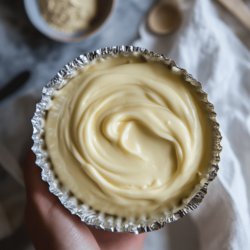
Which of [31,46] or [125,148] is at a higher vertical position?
[125,148]

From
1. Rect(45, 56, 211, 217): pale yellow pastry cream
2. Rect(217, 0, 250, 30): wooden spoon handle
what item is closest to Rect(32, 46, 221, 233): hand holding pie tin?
Rect(45, 56, 211, 217): pale yellow pastry cream

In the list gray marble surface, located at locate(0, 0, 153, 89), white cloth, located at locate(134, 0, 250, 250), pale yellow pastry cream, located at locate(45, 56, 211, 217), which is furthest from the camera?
gray marble surface, located at locate(0, 0, 153, 89)

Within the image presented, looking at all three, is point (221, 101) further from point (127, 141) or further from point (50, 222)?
point (50, 222)

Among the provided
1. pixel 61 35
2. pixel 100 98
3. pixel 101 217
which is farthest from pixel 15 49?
pixel 101 217

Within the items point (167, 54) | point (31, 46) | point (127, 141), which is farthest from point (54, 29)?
point (127, 141)

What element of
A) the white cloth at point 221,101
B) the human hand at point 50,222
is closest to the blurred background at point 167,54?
the white cloth at point 221,101

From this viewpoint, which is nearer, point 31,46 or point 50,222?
point 50,222

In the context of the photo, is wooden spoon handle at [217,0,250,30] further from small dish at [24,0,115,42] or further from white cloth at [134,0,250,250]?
small dish at [24,0,115,42]
